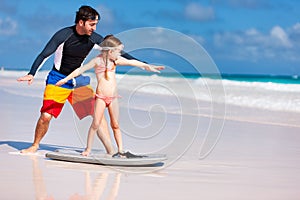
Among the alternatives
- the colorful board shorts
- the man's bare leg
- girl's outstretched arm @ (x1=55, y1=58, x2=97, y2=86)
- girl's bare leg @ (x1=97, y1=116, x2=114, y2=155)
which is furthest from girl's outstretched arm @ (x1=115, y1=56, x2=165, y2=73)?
the man's bare leg

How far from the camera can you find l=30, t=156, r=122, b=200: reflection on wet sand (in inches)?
181

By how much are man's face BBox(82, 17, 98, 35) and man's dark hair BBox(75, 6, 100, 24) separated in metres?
0.03

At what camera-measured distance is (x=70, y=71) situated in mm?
6668

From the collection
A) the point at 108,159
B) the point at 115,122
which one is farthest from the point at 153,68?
the point at 108,159

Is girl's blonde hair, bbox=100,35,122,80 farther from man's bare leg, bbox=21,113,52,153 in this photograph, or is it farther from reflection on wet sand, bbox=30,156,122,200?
reflection on wet sand, bbox=30,156,122,200

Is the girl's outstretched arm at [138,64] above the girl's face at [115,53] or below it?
below

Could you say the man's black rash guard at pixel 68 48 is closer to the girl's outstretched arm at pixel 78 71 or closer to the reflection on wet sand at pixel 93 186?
the girl's outstretched arm at pixel 78 71

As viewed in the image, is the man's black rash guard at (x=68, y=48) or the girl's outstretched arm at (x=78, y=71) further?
the man's black rash guard at (x=68, y=48)

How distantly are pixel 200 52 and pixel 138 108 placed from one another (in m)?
7.04

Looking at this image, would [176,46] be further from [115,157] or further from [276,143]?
[276,143]

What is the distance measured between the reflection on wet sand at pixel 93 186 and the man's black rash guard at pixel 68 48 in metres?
1.26

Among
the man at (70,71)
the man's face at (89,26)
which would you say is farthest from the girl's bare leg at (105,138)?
the man's face at (89,26)

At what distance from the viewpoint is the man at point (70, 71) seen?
6.46m

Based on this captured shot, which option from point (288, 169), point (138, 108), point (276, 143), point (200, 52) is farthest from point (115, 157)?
point (138, 108)
